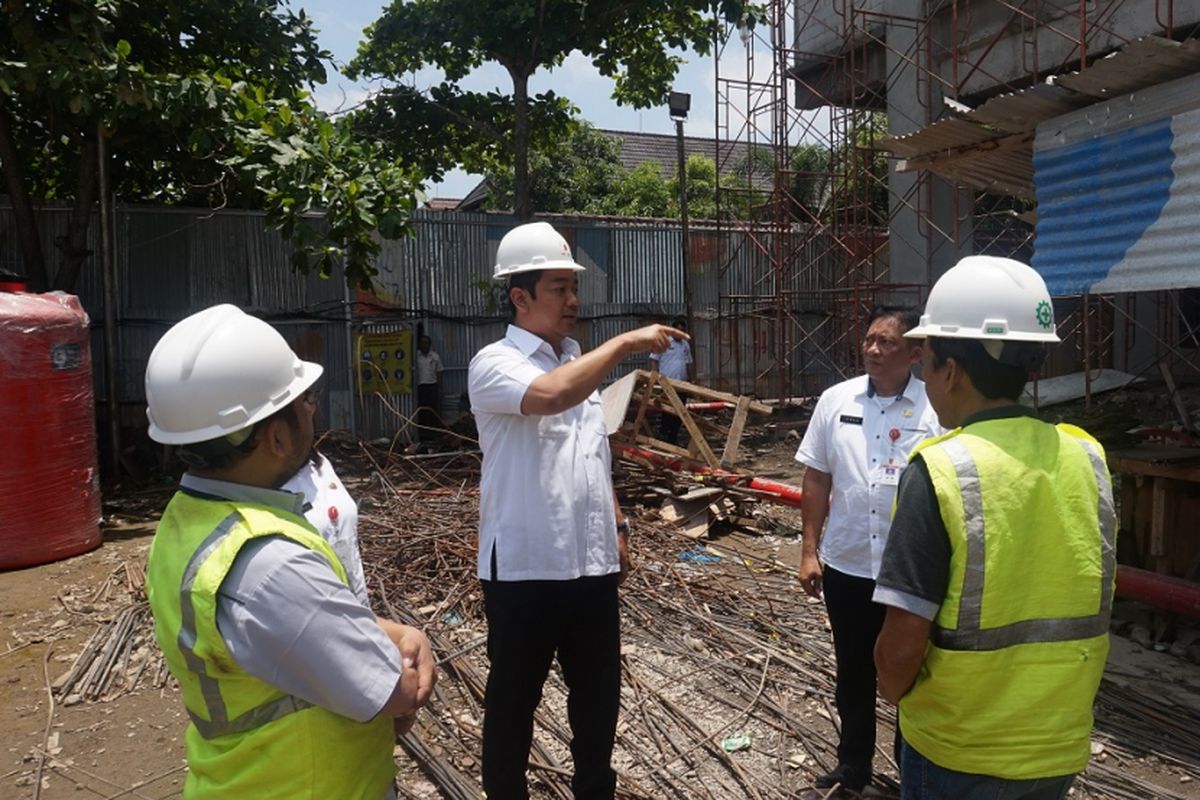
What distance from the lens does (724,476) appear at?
26.0 ft

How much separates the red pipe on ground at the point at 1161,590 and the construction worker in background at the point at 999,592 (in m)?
3.23

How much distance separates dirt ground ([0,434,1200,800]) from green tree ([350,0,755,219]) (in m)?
8.17

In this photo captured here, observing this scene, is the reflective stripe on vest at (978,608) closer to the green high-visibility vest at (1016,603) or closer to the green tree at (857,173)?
the green high-visibility vest at (1016,603)

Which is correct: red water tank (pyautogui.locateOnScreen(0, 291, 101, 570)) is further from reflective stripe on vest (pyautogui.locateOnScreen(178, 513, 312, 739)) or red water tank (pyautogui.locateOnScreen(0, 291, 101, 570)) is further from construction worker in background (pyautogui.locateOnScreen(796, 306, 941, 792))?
reflective stripe on vest (pyautogui.locateOnScreen(178, 513, 312, 739))

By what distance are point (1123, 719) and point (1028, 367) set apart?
2.98 meters

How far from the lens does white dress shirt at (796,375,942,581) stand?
10.1 feet

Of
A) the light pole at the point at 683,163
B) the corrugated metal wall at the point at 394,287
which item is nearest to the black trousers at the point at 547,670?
the corrugated metal wall at the point at 394,287

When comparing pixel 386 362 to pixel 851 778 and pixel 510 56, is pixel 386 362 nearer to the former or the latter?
pixel 510 56

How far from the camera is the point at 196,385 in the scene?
154 centimetres

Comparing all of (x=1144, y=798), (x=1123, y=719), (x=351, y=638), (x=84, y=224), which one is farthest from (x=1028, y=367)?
(x=84, y=224)

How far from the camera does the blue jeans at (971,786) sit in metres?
1.77

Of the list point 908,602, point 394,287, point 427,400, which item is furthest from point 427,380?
point 908,602

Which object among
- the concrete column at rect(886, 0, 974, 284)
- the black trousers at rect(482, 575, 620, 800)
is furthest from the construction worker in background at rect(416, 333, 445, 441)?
the black trousers at rect(482, 575, 620, 800)

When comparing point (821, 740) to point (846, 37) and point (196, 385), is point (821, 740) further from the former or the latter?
point (846, 37)
